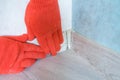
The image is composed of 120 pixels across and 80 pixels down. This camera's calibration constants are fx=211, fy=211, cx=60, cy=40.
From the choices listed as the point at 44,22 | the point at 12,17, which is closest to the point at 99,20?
the point at 44,22

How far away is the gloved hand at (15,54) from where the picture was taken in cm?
106

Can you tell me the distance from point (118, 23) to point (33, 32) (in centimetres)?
40

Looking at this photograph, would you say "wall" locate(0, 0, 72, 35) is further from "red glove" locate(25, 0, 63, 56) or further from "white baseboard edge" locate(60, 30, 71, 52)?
"white baseboard edge" locate(60, 30, 71, 52)

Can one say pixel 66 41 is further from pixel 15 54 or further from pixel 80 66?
pixel 15 54

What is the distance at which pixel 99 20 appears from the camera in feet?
3.36

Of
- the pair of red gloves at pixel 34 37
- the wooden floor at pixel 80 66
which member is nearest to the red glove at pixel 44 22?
the pair of red gloves at pixel 34 37

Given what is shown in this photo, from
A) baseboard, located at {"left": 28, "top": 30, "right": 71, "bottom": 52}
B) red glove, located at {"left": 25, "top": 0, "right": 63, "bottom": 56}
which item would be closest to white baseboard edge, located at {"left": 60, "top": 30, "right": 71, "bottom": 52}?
baseboard, located at {"left": 28, "top": 30, "right": 71, "bottom": 52}

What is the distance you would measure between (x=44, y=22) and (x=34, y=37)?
9 cm

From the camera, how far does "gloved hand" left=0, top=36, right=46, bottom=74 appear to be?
106 cm

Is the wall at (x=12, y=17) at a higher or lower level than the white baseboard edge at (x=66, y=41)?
higher

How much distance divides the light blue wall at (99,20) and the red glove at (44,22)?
0.14 m

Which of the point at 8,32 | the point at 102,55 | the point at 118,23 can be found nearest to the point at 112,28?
the point at 118,23

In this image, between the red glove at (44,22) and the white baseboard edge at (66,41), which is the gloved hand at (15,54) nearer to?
the red glove at (44,22)

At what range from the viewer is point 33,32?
40.2 inches
